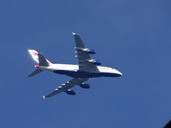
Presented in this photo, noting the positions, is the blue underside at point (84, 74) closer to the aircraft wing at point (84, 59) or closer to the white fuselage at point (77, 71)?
the white fuselage at point (77, 71)

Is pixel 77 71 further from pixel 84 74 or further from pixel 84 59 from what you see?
pixel 84 59

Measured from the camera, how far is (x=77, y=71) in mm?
188625

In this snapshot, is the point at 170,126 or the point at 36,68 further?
the point at 36,68

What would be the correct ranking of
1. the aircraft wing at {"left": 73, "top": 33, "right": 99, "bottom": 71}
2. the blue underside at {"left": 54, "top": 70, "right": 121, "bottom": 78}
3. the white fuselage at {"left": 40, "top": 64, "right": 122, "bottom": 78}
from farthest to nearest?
the blue underside at {"left": 54, "top": 70, "right": 121, "bottom": 78} < the white fuselage at {"left": 40, "top": 64, "right": 122, "bottom": 78} < the aircraft wing at {"left": 73, "top": 33, "right": 99, "bottom": 71}

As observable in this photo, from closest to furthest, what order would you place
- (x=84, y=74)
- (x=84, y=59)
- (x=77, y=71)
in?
1. (x=84, y=59)
2. (x=77, y=71)
3. (x=84, y=74)

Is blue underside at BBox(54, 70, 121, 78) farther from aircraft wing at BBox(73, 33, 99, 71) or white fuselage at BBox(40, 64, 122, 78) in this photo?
aircraft wing at BBox(73, 33, 99, 71)

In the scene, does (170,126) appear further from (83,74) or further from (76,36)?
(83,74)

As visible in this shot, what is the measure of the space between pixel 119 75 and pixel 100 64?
620 centimetres

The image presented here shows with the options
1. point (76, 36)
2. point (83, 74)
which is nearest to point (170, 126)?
point (76, 36)

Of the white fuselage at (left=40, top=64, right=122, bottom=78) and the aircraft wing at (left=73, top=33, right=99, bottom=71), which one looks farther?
the white fuselage at (left=40, top=64, right=122, bottom=78)

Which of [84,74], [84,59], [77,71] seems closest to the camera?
[84,59]

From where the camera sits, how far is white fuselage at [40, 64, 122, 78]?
185625 mm

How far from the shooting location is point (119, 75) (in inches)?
7426

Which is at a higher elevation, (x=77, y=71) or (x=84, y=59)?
(x=84, y=59)
